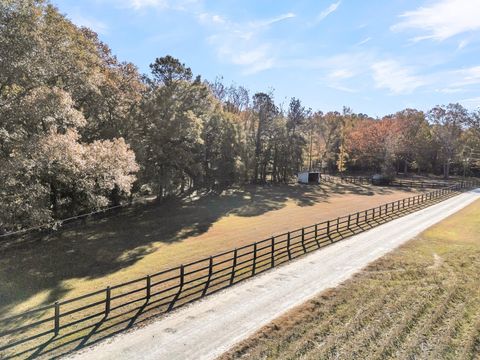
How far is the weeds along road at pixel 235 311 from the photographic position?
9.22m

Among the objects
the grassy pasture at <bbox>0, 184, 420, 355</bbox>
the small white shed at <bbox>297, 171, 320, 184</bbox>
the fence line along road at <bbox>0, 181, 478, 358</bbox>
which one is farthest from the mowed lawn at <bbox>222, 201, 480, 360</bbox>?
the small white shed at <bbox>297, 171, 320, 184</bbox>

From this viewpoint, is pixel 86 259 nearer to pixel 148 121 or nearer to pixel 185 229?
pixel 185 229

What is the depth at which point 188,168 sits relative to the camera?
35.2 metres

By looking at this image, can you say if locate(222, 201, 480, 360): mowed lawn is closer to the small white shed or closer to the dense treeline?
the dense treeline

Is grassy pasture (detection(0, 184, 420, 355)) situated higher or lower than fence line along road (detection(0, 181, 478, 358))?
lower

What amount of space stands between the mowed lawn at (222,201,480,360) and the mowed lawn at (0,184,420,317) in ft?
30.0

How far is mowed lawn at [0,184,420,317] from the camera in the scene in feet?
53.9

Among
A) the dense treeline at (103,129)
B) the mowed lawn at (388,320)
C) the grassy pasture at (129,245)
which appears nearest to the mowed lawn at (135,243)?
the grassy pasture at (129,245)

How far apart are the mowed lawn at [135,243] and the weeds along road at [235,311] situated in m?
6.07

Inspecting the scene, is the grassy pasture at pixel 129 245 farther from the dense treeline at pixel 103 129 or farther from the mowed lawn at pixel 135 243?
the dense treeline at pixel 103 129

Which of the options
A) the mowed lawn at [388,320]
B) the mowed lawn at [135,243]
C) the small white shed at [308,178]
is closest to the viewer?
the mowed lawn at [388,320]

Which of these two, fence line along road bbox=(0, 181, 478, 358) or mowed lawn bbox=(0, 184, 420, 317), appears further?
mowed lawn bbox=(0, 184, 420, 317)

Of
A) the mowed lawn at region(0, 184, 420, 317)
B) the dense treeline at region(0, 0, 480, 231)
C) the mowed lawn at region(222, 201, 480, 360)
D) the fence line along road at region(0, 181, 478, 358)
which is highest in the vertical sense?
the dense treeline at region(0, 0, 480, 231)

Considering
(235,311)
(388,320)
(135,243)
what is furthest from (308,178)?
(235,311)
